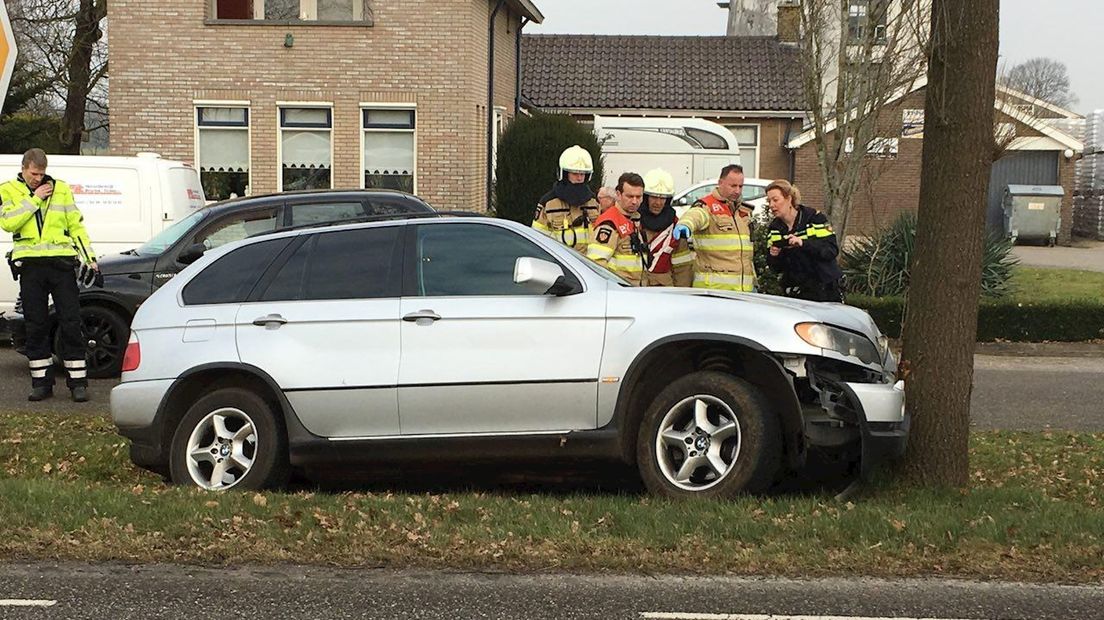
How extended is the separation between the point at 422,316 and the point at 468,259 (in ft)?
1.41

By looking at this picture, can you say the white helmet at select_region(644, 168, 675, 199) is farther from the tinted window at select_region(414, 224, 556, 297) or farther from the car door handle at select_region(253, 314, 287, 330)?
the car door handle at select_region(253, 314, 287, 330)

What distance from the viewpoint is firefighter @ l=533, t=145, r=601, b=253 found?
983cm

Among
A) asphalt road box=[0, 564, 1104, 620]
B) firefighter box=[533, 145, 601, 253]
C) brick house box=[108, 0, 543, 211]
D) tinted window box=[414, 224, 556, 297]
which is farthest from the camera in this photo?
brick house box=[108, 0, 543, 211]

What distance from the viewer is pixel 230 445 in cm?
738

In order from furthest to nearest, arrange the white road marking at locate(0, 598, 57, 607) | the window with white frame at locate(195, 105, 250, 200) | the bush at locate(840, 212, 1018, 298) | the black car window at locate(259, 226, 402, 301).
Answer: the window with white frame at locate(195, 105, 250, 200) → the bush at locate(840, 212, 1018, 298) → the black car window at locate(259, 226, 402, 301) → the white road marking at locate(0, 598, 57, 607)

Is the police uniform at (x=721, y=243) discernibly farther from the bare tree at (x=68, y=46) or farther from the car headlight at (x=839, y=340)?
the bare tree at (x=68, y=46)

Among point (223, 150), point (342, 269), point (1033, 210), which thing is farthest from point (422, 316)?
point (1033, 210)

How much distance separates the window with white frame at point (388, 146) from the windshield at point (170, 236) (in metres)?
9.97

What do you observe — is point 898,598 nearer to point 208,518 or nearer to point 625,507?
point 625,507

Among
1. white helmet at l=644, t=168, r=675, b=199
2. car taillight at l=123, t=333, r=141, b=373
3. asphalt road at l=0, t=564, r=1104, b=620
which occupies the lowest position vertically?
asphalt road at l=0, t=564, r=1104, b=620

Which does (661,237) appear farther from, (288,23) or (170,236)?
(288,23)

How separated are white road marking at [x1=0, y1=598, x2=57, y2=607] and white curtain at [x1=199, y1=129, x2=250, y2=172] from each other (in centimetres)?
1779

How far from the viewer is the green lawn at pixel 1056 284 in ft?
57.3

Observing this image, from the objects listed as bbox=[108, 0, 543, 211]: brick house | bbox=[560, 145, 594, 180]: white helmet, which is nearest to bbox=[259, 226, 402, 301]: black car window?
bbox=[560, 145, 594, 180]: white helmet
